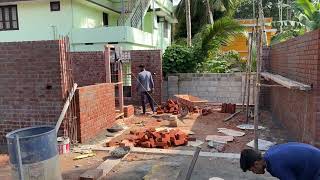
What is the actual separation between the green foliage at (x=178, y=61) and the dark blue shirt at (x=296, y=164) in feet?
40.3

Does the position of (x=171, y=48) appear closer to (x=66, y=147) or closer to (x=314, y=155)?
(x=66, y=147)

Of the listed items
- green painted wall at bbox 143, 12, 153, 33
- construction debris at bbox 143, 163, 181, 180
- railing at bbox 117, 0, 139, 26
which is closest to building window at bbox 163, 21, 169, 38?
green painted wall at bbox 143, 12, 153, 33

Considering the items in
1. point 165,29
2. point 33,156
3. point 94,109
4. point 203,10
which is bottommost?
point 33,156

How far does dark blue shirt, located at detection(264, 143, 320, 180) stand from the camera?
3266 millimetres

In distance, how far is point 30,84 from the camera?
7867mm

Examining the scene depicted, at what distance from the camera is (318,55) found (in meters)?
5.72

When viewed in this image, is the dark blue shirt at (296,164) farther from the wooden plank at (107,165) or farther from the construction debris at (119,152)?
the construction debris at (119,152)

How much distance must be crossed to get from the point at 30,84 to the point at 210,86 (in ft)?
28.5

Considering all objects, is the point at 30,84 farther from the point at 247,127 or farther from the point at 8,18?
the point at 8,18

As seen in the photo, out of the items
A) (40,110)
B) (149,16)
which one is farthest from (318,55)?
(149,16)

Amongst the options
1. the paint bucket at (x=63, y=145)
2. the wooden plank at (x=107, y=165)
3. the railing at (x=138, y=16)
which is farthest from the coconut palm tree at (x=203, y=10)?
the wooden plank at (x=107, y=165)

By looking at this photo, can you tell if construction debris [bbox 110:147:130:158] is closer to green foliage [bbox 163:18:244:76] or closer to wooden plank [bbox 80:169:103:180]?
wooden plank [bbox 80:169:103:180]

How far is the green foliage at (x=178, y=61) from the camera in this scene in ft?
51.0

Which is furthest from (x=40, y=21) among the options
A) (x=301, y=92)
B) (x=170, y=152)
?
(x=301, y=92)
